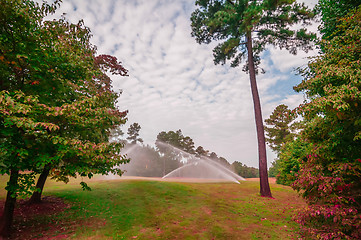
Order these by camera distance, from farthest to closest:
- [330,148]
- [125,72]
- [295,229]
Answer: [125,72], [295,229], [330,148]

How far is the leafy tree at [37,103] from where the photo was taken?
5.13 meters

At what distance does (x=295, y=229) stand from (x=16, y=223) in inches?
442

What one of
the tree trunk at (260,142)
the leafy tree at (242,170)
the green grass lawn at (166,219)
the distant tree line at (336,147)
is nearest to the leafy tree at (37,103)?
the green grass lawn at (166,219)

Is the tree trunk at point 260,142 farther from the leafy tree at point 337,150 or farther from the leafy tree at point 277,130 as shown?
the leafy tree at point 277,130

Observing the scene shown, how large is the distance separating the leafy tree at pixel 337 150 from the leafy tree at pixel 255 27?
26.8 feet

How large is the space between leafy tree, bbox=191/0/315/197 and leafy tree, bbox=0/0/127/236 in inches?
441

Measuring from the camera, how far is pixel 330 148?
509 centimetres

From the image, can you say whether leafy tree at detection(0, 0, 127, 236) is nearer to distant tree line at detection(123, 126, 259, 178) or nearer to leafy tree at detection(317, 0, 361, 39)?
leafy tree at detection(317, 0, 361, 39)

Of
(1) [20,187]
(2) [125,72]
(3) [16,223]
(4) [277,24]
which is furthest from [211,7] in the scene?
(3) [16,223]

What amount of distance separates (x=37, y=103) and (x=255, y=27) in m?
16.1

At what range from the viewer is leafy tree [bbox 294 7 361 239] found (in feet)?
14.3

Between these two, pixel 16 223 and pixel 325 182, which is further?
pixel 16 223

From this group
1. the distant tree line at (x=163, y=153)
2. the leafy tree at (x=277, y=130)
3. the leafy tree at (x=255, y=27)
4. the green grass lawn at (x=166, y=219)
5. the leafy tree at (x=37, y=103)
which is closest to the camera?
the leafy tree at (x=37, y=103)

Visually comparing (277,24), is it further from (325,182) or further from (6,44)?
(6,44)
